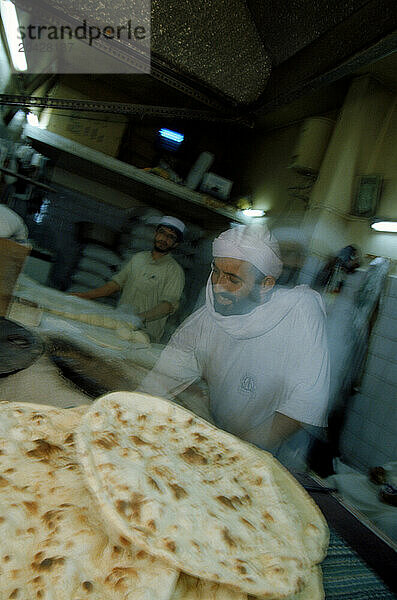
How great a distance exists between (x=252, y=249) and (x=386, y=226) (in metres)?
1.89

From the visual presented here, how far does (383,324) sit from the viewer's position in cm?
294

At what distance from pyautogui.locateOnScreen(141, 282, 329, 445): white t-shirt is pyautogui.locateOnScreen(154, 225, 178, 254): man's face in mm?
1818

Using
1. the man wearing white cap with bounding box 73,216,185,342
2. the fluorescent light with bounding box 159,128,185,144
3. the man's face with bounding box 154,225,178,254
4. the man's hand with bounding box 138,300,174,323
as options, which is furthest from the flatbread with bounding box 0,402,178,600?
the fluorescent light with bounding box 159,128,185,144

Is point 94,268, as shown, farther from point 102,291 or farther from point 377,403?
point 377,403

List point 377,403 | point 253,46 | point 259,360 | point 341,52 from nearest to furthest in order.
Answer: point 341,52
point 253,46
point 259,360
point 377,403

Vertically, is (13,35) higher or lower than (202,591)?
higher

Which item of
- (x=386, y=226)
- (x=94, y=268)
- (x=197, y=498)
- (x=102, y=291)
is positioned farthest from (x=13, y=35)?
(x=386, y=226)

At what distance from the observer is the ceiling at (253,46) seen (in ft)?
3.38

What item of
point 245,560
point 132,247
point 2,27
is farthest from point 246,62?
point 132,247

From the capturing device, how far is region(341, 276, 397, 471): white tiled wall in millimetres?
2785

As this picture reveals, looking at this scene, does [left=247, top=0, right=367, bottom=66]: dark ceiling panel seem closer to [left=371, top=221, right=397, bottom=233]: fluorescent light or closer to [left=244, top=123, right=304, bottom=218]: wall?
[left=371, top=221, right=397, bottom=233]: fluorescent light

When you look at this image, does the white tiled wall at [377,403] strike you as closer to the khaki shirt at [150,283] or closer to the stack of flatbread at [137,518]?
the khaki shirt at [150,283]

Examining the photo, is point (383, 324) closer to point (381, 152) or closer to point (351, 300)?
point (351, 300)

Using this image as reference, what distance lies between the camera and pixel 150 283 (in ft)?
12.9
